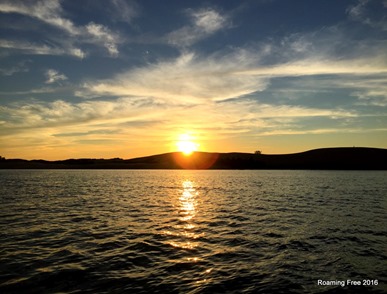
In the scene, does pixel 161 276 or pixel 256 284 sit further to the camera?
pixel 161 276

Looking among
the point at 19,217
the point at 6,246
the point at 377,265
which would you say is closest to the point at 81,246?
the point at 6,246

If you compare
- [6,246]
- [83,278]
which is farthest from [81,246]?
[83,278]

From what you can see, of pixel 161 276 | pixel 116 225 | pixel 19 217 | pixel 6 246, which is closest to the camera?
pixel 161 276

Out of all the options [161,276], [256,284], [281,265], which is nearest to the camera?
[256,284]

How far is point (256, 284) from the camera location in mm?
14594

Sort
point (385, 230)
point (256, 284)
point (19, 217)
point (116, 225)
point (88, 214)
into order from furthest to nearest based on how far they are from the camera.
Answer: point (88, 214)
point (19, 217)
point (116, 225)
point (385, 230)
point (256, 284)

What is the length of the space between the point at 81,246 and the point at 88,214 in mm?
14254

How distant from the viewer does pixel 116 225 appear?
93.3 ft

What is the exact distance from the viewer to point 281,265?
1730 centimetres

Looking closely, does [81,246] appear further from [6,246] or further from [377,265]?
[377,265]

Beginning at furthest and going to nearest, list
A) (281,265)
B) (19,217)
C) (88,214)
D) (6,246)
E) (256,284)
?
(88,214)
(19,217)
(6,246)
(281,265)
(256,284)

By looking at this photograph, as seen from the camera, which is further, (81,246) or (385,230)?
(385,230)

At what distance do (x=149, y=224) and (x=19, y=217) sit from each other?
13.8 meters

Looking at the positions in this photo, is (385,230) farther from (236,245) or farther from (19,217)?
(19,217)
